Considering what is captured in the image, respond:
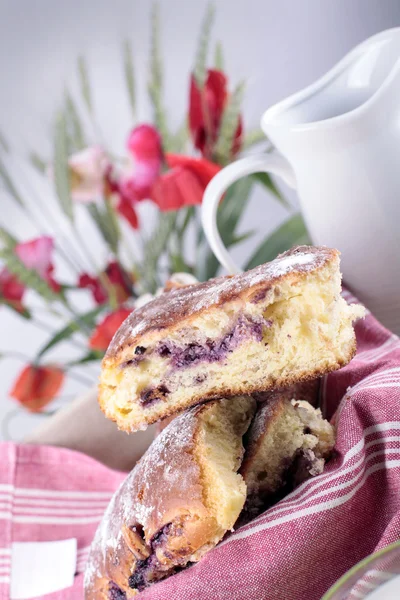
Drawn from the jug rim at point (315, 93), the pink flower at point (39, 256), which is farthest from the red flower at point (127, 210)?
the jug rim at point (315, 93)

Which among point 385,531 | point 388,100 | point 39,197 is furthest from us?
point 39,197

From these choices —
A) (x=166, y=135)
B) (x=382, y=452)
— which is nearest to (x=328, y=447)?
(x=382, y=452)

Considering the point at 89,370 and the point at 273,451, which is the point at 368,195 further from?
the point at 89,370

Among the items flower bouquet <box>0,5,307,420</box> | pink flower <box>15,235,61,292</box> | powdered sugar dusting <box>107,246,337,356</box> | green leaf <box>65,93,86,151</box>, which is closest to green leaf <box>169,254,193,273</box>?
flower bouquet <box>0,5,307,420</box>

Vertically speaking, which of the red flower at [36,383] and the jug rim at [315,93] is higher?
the jug rim at [315,93]

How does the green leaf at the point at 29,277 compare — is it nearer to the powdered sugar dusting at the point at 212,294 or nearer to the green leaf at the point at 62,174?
the green leaf at the point at 62,174

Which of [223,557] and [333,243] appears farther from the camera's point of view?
[333,243]
